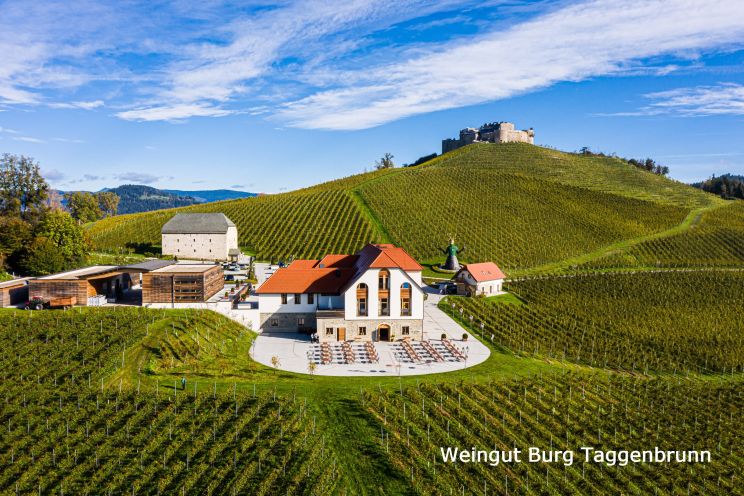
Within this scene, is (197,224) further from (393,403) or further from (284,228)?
(393,403)

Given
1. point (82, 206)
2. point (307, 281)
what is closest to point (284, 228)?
point (307, 281)

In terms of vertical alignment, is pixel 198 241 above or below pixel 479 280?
above

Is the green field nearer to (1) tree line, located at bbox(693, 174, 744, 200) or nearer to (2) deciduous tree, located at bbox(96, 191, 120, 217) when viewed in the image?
(1) tree line, located at bbox(693, 174, 744, 200)

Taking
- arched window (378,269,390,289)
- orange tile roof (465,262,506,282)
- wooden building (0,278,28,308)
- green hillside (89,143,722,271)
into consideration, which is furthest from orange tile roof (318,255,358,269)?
wooden building (0,278,28,308)

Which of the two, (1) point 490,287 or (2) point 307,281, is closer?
(2) point 307,281

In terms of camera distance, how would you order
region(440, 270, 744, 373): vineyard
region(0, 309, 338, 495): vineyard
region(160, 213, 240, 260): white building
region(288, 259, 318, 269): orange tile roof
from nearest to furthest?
region(0, 309, 338, 495): vineyard, region(440, 270, 744, 373): vineyard, region(288, 259, 318, 269): orange tile roof, region(160, 213, 240, 260): white building

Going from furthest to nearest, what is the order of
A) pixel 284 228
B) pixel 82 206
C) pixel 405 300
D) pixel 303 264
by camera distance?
pixel 82 206 → pixel 284 228 → pixel 303 264 → pixel 405 300

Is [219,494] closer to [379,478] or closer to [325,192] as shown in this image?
[379,478]

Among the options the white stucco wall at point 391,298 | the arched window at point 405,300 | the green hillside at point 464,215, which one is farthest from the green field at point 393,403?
the green hillside at point 464,215
